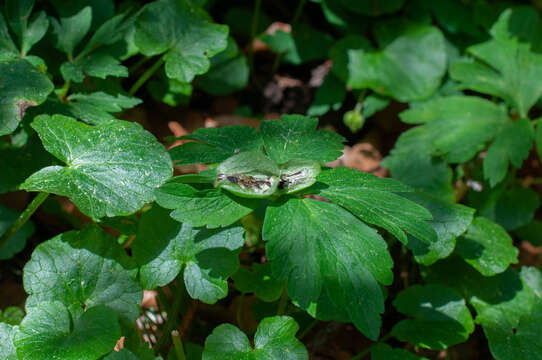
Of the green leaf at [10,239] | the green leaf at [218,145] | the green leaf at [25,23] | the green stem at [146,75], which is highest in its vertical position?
the green leaf at [25,23]

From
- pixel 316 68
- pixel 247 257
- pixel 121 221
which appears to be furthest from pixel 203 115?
pixel 121 221

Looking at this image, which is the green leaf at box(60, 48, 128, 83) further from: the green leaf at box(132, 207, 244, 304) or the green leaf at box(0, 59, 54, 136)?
the green leaf at box(132, 207, 244, 304)

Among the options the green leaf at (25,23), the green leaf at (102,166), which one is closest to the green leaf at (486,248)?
the green leaf at (102,166)

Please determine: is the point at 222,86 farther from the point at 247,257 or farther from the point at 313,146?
the point at 313,146

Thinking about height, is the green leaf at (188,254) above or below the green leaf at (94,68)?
below

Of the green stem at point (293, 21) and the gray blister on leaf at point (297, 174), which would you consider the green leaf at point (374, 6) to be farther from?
the gray blister on leaf at point (297, 174)

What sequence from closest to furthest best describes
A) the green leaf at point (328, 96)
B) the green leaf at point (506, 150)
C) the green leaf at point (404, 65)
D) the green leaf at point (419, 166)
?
the green leaf at point (506, 150)
the green leaf at point (419, 166)
the green leaf at point (404, 65)
the green leaf at point (328, 96)

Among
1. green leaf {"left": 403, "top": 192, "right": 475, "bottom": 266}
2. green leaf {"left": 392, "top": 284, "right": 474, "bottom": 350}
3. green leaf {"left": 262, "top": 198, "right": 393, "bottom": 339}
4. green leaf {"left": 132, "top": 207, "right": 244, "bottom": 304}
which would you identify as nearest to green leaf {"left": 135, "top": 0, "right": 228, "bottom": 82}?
green leaf {"left": 132, "top": 207, "right": 244, "bottom": 304}

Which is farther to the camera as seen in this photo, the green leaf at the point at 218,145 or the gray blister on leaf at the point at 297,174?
the green leaf at the point at 218,145
